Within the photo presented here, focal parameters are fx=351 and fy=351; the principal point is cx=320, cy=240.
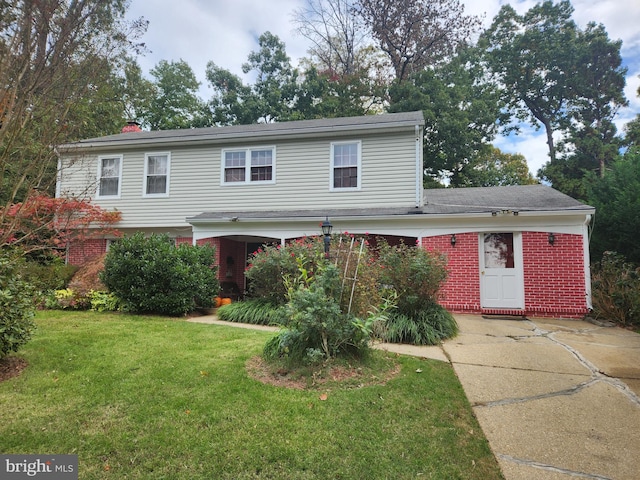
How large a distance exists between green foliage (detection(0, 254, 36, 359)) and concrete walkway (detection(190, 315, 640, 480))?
4555 mm

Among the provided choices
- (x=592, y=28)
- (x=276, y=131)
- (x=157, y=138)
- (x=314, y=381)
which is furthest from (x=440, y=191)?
(x=592, y=28)

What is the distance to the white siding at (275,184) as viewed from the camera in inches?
407

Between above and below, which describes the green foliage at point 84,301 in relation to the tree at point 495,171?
below

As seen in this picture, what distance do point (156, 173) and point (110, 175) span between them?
1698mm

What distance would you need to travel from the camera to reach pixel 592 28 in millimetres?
21891

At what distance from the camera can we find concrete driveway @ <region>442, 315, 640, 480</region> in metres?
2.53

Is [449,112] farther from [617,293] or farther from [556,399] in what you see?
[556,399]

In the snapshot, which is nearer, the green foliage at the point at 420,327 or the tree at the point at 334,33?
the green foliage at the point at 420,327

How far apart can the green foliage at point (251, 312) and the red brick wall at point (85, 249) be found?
286 inches

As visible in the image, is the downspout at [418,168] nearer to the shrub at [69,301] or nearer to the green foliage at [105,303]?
the green foliage at [105,303]

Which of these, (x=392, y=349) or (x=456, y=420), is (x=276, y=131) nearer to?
(x=392, y=349)

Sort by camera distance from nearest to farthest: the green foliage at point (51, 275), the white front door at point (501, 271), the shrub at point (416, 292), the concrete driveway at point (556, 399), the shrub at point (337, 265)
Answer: the concrete driveway at point (556, 399)
the shrub at point (337, 265)
the shrub at point (416, 292)
the white front door at point (501, 271)
the green foliage at point (51, 275)

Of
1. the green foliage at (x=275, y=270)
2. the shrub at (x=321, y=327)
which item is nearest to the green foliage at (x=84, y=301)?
the green foliage at (x=275, y=270)

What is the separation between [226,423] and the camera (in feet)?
9.23
